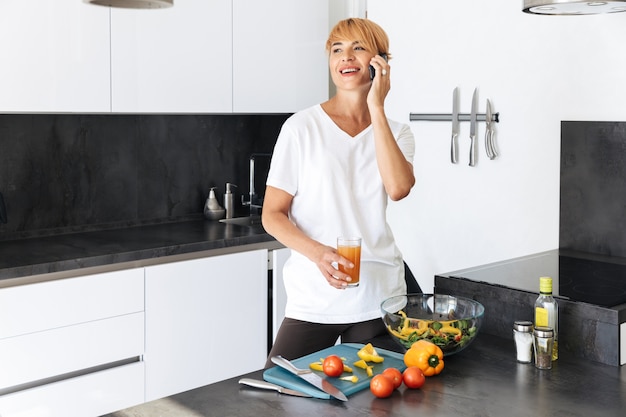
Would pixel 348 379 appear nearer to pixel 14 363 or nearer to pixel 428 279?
pixel 14 363

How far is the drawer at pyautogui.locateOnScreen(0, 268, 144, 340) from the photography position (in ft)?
9.14

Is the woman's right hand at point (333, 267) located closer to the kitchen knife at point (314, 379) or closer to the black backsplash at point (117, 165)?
the kitchen knife at point (314, 379)

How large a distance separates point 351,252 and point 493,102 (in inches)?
63.6

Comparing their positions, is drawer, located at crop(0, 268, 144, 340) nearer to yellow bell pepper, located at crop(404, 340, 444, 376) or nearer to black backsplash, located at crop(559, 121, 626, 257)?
yellow bell pepper, located at crop(404, 340, 444, 376)

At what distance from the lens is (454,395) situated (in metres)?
1.70

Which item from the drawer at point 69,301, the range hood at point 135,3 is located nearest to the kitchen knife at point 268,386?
the range hood at point 135,3

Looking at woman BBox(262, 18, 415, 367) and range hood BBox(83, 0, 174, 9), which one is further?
woman BBox(262, 18, 415, 367)

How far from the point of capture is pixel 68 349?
2951 millimetres

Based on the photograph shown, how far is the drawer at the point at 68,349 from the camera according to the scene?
111 inches

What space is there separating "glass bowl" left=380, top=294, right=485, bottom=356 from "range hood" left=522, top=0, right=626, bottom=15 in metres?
0.81

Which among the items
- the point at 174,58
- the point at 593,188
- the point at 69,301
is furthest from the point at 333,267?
the point at 174,58

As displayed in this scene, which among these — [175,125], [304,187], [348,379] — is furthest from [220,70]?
[348,379]

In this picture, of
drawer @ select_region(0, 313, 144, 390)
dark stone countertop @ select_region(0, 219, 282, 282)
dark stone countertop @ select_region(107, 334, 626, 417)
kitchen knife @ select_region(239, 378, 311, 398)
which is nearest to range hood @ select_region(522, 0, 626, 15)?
dark stone countertop @ select_region(107, 334, 626, 417)

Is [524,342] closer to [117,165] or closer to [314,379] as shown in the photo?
[314,379]
